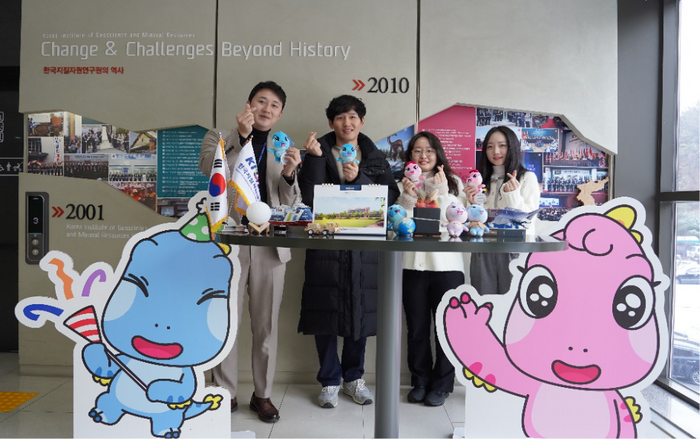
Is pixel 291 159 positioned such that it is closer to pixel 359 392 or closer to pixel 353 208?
pixel 353 208

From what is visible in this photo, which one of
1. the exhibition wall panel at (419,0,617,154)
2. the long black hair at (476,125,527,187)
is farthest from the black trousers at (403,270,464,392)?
the exhibition wall panel at (419,0,617,154)

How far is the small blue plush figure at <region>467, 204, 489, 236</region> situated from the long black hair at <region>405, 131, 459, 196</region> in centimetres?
116

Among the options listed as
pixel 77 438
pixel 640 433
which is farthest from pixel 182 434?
pixel 640 433

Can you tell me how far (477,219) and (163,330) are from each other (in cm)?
139

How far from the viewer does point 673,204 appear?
3.20m

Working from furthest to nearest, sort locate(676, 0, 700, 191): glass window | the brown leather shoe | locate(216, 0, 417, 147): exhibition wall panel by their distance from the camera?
locate(216, 0, 417, 147): exhibition wall panel → locate(676, 0, 700, 191): glass window → the brown leather shoe

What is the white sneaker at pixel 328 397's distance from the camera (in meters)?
2.85

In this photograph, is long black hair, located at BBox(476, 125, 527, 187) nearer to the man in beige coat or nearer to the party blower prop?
the man in beige coat

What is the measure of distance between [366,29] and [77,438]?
267 cm

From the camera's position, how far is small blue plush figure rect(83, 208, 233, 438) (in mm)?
2152

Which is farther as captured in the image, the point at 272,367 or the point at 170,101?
the point at 170,101

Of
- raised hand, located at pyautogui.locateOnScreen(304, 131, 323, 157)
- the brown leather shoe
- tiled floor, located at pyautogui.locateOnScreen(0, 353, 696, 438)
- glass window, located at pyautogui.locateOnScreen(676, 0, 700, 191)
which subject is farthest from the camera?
glass window, located at pyautogui.locateOnScreen(676, 0, 700, 191)

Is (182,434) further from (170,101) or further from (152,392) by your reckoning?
(170,101)

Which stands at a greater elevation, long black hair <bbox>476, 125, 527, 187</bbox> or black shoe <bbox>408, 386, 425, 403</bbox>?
long black hair <bbox>476, 125, 527, 187</bbox>
